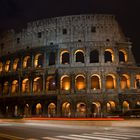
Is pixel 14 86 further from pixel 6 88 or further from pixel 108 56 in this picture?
pixel 108 56

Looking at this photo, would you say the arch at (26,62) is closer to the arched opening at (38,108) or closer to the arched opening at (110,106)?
the arched opening at (38,108)

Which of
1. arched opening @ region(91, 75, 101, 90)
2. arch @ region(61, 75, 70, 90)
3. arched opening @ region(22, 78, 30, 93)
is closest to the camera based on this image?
arched opening @ region(91, 75, 101, 90)

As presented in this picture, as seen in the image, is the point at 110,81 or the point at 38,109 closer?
the point at 110,81

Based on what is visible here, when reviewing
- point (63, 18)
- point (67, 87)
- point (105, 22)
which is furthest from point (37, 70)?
point (105, 22)

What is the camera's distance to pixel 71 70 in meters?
41.9

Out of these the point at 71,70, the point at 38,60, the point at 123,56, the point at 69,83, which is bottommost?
the point at 69,83

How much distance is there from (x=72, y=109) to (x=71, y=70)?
6253 mm

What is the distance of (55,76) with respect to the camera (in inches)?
1672

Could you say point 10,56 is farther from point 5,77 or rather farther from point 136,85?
point 136,85

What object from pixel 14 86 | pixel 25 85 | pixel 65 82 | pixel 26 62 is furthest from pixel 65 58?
pixel 14 86

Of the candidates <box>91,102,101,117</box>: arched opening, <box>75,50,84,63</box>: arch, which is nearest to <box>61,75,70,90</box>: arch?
<box>75,50,84,63</box>: arch

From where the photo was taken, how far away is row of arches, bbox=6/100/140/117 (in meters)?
Answer: 39.8

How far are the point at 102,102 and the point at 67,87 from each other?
6.61m

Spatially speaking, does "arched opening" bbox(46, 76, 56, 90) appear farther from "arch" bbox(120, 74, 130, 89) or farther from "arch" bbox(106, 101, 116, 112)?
"arch" bbox(120, 74, 130, 89)
